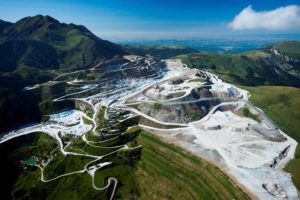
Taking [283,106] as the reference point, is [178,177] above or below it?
above

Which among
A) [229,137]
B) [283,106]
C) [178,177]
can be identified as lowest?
[283,106]

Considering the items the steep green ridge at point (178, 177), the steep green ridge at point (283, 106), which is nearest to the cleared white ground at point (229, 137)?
the steep green ridge at point (178, 177)

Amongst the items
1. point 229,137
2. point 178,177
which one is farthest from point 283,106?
point 178,177

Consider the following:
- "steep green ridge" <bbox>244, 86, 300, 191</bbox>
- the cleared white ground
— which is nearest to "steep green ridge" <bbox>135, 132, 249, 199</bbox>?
the cleared white ground

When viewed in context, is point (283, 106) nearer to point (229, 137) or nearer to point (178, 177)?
point (229, 137)

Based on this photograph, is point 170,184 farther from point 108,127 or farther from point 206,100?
point 206,100

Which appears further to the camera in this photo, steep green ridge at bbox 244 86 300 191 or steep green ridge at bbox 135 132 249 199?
steep green ridge at bbox 244 86 300 191

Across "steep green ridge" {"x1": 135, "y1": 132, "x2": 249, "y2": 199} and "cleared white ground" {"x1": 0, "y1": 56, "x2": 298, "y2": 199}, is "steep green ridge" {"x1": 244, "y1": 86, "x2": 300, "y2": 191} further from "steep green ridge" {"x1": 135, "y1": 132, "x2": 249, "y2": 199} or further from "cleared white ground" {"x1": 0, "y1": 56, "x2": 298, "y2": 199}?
"steep green ridge" {"x1": 135, "y1": 132, "x2": 249, "y2": 199}
